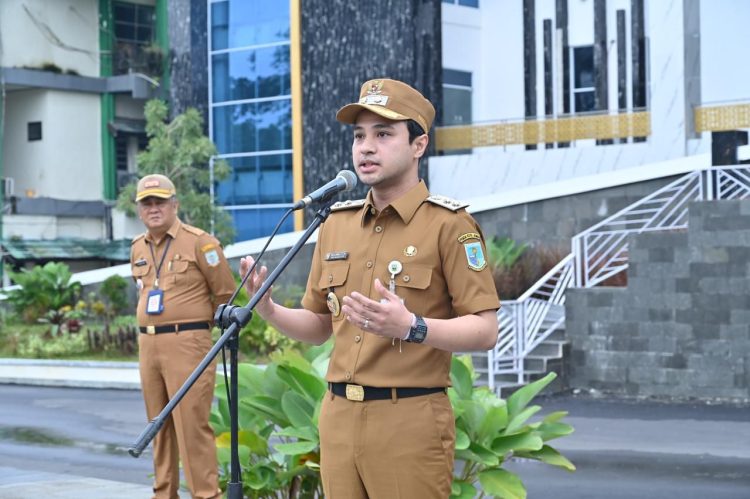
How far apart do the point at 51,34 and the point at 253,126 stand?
30.7 feet

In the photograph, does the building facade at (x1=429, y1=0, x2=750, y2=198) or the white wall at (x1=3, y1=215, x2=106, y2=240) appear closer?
the building facade at (x1=429, y1=0, x2=750, y2=198)

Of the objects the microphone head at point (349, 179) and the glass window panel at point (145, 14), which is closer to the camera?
the microphone head at point (349, 179)

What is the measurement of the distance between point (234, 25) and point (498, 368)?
21.7 metres

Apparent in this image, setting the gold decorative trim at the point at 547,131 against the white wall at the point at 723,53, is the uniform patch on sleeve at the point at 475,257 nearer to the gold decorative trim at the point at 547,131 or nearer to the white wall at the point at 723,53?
the gold decorative trim at the point at 547,131

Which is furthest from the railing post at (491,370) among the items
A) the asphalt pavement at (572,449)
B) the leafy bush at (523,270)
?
the leafy bush at (523,270)

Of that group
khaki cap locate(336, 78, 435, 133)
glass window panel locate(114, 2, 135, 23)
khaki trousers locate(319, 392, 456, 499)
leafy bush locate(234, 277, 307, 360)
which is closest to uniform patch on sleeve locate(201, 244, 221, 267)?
khaki cap locate(336, 78, 435, 133)

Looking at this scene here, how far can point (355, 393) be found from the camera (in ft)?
13.9

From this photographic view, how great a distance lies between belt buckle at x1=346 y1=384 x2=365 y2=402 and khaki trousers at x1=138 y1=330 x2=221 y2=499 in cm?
342

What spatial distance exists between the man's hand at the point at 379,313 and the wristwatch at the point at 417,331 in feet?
0.21

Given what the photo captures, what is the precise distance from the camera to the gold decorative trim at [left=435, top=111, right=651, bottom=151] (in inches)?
1125

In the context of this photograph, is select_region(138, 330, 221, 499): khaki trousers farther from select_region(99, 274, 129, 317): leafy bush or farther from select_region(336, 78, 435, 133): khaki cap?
select_region(99, 274, 129, 317): leafy bush

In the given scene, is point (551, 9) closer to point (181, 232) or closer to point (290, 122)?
point (290, 122)

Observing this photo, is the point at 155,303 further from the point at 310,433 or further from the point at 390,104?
the point at 390,104

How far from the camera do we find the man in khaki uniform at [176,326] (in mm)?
7680
